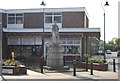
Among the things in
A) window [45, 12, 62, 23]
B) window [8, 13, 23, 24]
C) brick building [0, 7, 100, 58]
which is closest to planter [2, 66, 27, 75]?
brick building [0, 7, 100, 58]

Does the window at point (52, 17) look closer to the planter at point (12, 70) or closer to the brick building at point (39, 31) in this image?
the brick building at point (39, 31)

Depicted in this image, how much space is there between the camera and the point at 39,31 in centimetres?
4228

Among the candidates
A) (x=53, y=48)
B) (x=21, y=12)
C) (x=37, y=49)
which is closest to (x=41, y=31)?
(x=37, y=49)

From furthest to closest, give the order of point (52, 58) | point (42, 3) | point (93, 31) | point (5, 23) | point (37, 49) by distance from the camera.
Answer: point (5, 23) → point (37, 49) → point (93, 31) → point (42, 3) → point (52, 58)

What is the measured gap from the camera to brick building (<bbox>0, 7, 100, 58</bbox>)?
1646 inches

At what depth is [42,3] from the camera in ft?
110

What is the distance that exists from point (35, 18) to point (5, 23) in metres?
5.60

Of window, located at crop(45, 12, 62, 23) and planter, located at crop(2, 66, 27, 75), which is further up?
window, located at crop(45, 12, 62, 23)

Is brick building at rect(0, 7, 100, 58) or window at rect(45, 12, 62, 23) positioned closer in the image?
brick building at rect(0, 7, 100, 58)

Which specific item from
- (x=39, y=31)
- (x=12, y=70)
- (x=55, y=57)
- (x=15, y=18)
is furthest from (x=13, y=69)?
(x=15, y=18)

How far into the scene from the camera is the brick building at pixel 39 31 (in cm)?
4181

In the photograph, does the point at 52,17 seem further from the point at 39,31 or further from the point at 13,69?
the point at 13,69

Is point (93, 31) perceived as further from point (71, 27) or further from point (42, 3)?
Result: point (42, 3)

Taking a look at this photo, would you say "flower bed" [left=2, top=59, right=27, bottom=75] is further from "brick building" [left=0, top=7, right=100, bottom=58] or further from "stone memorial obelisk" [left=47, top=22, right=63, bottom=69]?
"brick building" [left=0, top=7, right=100, bottom=58]
